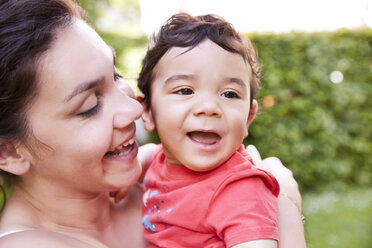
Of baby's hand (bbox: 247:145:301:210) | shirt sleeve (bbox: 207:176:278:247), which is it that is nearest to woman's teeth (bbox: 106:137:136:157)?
shirt sleeve (bbox: 207:176:278:247)

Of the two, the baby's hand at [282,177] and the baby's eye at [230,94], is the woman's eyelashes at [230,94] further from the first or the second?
the baby's hand at [282,177]

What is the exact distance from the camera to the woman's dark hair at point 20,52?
1.82 meters

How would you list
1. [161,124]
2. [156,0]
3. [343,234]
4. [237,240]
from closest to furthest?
[237,240] → [161,124] → [343,234] → [156,0]

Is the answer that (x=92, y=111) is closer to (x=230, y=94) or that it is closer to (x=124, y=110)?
(x=124, y=110)

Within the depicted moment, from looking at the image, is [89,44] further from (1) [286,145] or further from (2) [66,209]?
(1) [286,145]

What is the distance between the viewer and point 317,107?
28.2ft

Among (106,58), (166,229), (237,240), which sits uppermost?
(106,58)

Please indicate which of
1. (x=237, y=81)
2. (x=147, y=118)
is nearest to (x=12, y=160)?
(x=147, y=118)

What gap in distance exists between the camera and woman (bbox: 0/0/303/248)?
6.08ft

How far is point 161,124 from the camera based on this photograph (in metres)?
2.22

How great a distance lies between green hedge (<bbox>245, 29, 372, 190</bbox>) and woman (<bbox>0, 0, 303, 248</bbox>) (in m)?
6.30

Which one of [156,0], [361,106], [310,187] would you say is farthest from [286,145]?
[156,0]

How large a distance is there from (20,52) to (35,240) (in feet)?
2.68

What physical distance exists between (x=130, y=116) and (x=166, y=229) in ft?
2.06
